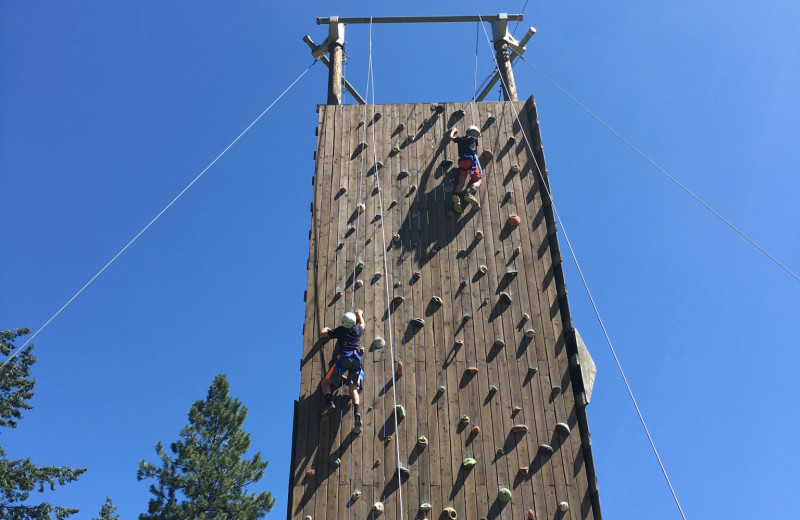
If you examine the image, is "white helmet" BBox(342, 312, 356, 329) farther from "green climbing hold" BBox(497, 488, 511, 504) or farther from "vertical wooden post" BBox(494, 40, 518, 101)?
"vertical wooden post" BBox(494, 40, 518, 101)

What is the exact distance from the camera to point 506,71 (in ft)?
31.4

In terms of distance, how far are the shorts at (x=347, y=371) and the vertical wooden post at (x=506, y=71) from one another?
471 centimetres

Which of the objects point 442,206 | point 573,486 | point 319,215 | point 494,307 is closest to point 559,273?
point 494,307

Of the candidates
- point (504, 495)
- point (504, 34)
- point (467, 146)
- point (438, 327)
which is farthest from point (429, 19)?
point (504, 495)

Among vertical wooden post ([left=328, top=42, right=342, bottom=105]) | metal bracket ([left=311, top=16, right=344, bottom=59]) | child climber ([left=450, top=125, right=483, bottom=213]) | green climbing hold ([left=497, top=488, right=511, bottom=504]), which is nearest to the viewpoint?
green climbing hold ([left=497, top=488, right=511, bottom=504])

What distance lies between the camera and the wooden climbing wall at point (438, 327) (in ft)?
18.9

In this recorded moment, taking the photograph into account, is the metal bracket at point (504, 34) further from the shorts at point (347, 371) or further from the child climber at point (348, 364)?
the shorts at point (347, 371)

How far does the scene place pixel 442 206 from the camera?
25.1 ft

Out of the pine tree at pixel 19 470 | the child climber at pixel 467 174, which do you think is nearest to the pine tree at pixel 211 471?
the pine tree at pixel 19 470

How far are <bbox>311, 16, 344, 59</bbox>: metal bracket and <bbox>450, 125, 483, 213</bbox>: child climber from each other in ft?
10.8

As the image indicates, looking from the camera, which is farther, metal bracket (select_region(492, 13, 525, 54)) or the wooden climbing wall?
metal bracket (select_region(492, 13, 525, 54))

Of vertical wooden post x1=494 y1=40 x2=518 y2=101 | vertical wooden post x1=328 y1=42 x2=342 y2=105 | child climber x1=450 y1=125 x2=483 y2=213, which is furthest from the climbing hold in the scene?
vertical wooden post x1=328 y1=42 x2=342 y2=105

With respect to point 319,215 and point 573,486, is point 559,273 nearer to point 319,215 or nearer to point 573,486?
point 573,486

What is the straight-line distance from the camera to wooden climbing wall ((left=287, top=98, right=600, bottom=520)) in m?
5.75
